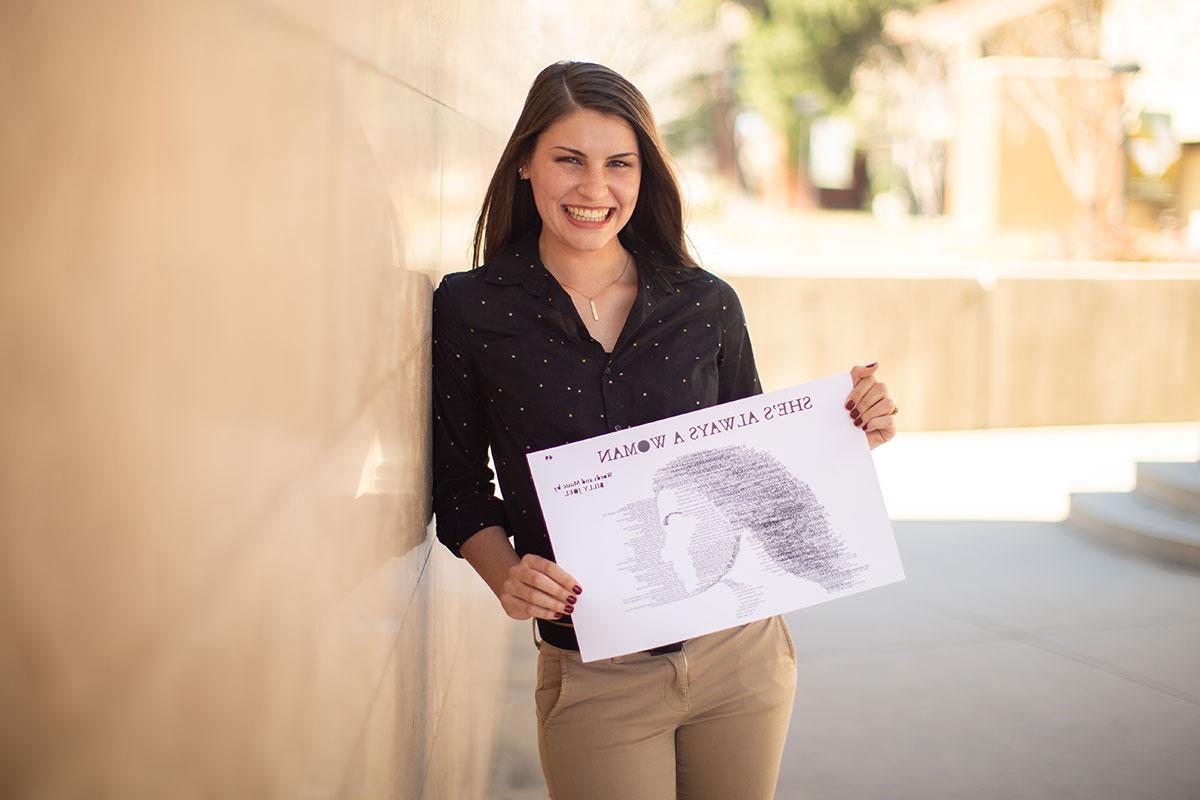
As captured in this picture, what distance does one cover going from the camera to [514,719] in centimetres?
446

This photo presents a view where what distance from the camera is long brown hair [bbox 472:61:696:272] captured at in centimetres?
210

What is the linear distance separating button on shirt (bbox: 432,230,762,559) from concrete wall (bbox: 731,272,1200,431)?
7.25 meters

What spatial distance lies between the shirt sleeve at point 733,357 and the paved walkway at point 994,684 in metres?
1.99

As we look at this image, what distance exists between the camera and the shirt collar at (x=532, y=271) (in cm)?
207

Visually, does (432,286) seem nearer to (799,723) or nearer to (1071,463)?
(799,723)

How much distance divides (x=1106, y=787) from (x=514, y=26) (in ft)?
11.9

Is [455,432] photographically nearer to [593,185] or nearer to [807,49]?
[593,185]

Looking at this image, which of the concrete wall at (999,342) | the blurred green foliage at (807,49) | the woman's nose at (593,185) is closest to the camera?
the woman's nose at (593,185)

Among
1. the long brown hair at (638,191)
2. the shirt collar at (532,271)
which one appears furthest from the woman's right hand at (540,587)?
the long brown hair at (638,191)

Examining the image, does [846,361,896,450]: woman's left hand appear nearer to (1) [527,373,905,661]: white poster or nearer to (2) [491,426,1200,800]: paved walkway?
(1) [527,373,905,661]: white poster

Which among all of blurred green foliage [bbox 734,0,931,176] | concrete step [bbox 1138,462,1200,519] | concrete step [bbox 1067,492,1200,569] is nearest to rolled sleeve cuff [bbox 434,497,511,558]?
concrete step [bbox 1067,492,1200,569]

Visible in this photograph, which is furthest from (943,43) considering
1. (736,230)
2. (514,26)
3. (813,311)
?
(514,26)

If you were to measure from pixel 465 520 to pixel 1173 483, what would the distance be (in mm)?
6140

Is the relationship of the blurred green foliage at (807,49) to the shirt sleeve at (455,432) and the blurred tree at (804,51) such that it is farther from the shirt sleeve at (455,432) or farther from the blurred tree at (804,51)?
the shirt sleeve at (455,432)
